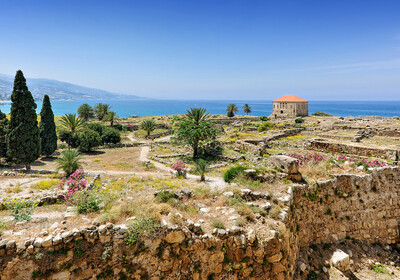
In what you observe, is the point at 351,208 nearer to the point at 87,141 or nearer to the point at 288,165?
the point at 288,165

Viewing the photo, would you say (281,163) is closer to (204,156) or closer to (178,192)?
(178,192)

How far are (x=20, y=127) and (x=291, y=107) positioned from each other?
77551 mm

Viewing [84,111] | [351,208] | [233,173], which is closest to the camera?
[351,208]

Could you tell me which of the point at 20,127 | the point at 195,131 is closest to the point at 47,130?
the point at 20,127

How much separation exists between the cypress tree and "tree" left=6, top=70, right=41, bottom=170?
7866 millimetres

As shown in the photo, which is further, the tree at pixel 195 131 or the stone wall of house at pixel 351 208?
the tree at pixel 195 131

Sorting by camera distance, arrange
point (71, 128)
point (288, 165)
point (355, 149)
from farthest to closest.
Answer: point (71, 128) < point (355, 149) < point (288, 165)

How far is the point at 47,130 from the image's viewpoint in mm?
28000

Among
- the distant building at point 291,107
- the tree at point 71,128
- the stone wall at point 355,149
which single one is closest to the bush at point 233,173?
the stone wall at point 355,149

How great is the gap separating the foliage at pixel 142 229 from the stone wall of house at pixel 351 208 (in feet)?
21.2

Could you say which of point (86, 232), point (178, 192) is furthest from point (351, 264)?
point (86, 232)

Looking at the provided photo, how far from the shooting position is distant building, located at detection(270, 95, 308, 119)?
7731 centimetres

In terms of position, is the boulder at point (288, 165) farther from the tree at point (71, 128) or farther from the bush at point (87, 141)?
the tree at point (71, 128)

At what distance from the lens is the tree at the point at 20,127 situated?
1942 centimetres
